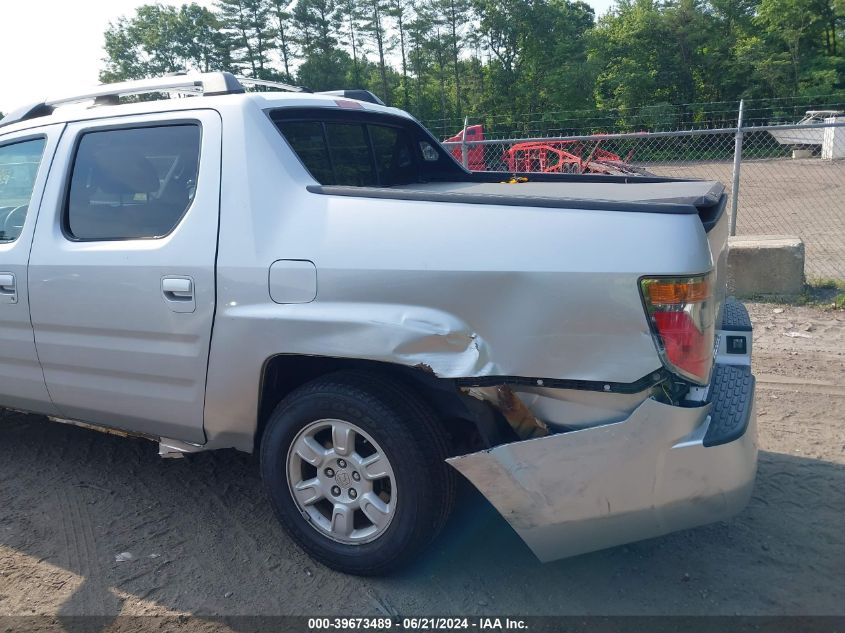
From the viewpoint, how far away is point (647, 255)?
238 centimetres

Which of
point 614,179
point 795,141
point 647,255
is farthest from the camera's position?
point 795,141

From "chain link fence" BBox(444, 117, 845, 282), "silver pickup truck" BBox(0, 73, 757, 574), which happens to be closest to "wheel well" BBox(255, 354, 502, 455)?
→ "silver pickup truck" BBox(0, 73, 757, 574)

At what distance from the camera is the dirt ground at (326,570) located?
9.49 ft

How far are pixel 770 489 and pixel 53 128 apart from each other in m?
4.03

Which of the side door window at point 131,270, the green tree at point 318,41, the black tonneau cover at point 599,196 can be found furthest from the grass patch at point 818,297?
the green tree at point 318,41

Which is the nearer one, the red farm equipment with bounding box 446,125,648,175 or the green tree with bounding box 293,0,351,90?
the red farm equipment with bounding box 446,125,648,175

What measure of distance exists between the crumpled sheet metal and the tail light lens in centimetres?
17

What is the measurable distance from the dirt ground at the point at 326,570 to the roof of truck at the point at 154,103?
6.32 ft

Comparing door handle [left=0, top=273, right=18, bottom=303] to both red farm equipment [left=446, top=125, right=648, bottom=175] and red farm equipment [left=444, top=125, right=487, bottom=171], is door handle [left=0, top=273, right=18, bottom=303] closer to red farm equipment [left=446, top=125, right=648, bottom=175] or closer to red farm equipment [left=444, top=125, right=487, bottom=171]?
red farm equipment [left=446, top=125, right=648, bottom=175]

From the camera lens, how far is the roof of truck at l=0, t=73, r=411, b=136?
3.23 metres

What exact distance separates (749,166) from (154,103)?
27.1 metres

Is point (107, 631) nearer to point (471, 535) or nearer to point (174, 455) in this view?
point (174, 455)

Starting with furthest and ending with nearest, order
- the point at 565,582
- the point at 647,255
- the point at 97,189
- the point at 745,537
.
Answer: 1. the point at 97,189
2. the point at 745,537
3. the point at 565,582
4. the point at 647,255

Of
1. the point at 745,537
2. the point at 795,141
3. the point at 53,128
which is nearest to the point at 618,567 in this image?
the point at 745,537
